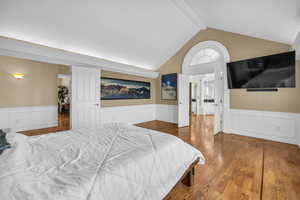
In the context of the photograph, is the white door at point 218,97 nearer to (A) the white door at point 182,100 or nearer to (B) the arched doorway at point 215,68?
(B) the arched doorway at point 215,68

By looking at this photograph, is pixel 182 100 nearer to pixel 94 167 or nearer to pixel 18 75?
pixel 94 167

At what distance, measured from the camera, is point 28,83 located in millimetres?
3982

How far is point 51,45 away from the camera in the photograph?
3.04 m

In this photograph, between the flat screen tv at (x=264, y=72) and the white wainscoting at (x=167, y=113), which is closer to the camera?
the flat screen tv at (x=264, y=72)

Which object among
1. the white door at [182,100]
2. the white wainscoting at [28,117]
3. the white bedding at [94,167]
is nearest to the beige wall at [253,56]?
the white door at [182,100]

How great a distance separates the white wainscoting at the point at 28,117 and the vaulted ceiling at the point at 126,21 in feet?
7.63

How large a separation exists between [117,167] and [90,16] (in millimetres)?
3134

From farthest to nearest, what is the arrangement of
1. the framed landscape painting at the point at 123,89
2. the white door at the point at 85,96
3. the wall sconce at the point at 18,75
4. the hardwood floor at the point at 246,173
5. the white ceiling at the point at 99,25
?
the framed landscape painting at the point at 123,89 → the wall sconce at the point at 18,75 → the white door at the point at 85,96 → the white ceiling at the point at 99,25 → the hardwood floor at the point at 246,173

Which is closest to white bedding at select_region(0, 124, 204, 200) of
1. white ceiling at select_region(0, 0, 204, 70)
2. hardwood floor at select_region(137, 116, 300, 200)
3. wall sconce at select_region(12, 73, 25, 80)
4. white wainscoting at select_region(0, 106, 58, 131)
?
hardwood floor at select_region(137, 116, 300, 200)

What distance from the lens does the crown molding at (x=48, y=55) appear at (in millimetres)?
2529

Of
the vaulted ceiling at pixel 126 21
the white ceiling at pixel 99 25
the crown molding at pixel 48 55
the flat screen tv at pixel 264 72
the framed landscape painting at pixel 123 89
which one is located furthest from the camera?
the framed landscape painting at pixel 123 89

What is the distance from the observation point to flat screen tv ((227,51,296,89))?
2.69m

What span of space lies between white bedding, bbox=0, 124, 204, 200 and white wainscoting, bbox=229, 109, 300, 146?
2.91 metres

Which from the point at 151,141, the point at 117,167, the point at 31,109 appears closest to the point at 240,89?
the point at 151,141
